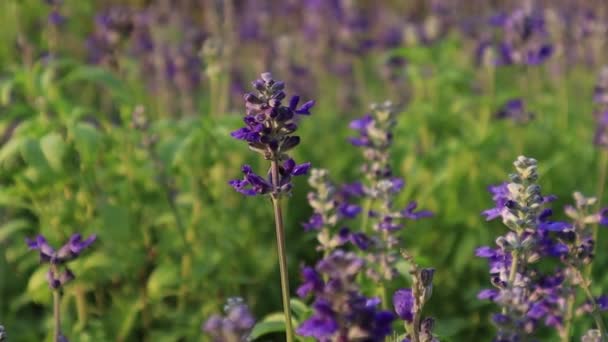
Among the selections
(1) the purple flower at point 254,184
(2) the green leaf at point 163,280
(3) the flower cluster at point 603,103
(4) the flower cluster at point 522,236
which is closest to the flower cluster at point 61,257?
(1) the purple flower at point 254,184

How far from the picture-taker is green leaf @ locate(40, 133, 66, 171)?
13.4 feet

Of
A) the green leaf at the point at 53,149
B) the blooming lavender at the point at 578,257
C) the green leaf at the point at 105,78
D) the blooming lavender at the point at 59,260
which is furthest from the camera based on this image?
the green leaf at the point at 105,78

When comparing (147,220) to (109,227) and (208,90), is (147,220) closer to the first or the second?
(109,227)

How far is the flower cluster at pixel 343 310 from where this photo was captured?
189 cm

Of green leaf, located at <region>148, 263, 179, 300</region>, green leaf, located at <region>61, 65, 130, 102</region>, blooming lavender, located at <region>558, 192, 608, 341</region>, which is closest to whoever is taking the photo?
blooming lavender, located at <region>558, 192, 608, 341</region>

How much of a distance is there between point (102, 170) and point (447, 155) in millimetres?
2372

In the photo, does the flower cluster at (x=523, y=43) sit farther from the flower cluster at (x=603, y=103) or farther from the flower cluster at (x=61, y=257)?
the flower cluster at (x=61, y=257)

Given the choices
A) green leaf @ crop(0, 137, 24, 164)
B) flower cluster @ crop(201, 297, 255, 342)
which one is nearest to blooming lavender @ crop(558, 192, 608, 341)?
flower cluster @ crop(201, 297, 255, 342)

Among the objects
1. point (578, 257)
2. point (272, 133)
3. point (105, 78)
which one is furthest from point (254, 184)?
point (105, 78)

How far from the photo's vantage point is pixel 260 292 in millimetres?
5281

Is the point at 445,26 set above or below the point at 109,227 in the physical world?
above

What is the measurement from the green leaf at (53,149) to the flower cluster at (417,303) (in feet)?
7.19

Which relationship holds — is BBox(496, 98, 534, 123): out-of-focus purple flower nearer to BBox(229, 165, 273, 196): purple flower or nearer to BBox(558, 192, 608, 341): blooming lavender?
BBox(558, 192, 608, 341): blooming lavender

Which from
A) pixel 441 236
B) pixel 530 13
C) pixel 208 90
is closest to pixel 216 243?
pixel 441 236
